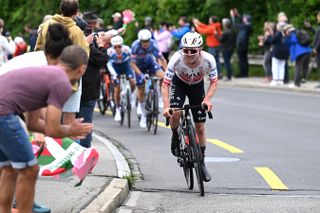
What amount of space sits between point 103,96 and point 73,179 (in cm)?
1010

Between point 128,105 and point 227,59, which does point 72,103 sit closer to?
point 128,105

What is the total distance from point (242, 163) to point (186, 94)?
1884 millimetres

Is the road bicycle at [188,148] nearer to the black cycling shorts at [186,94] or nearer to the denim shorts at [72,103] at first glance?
the black cycling shorts at [186,94]

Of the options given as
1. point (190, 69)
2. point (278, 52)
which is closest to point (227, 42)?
point (278, 52)

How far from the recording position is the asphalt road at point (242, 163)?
986cm

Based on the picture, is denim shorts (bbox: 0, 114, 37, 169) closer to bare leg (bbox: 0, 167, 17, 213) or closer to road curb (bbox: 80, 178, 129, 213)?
bare leg (bbox: 0, 167, 17, 213)

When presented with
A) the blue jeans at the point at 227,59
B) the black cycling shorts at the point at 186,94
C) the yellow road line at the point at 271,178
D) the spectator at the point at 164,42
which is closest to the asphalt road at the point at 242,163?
the yellow road line at the point at 271,178

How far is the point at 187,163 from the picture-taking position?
1080 centimetres

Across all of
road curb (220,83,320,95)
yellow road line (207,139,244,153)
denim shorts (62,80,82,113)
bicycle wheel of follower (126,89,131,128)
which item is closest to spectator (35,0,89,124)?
denim shorts (62,80,82,113)

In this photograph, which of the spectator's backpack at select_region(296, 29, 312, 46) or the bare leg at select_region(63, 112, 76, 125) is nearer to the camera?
the bare leg at select_region(63, 112, 76, 125)

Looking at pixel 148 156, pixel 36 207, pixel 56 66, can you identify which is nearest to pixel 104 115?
pixel 148 156

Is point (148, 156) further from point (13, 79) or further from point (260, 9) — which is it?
point (260, 9)

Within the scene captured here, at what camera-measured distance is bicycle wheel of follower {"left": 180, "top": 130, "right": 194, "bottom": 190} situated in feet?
35.2

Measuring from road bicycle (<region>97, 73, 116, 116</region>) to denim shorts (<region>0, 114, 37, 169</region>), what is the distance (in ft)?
41.0
